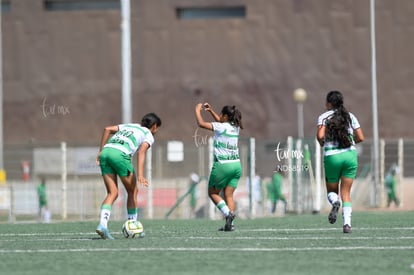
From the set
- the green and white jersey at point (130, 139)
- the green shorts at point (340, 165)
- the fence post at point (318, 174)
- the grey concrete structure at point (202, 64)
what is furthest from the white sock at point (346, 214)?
the grey concrete structure at point (202, 64)

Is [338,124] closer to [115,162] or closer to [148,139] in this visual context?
[148,139]

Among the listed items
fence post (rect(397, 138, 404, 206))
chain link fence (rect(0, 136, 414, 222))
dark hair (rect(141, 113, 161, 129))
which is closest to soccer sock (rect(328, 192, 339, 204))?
dark hair (rect(141, 113, 161, 129))

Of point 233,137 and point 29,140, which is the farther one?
point 29,140

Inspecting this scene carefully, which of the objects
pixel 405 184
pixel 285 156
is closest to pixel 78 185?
pixel 285 156

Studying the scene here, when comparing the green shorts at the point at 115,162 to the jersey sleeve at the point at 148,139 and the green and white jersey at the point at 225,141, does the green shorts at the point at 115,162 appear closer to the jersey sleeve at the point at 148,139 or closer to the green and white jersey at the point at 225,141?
the jersey sleeve at the point at 148,139

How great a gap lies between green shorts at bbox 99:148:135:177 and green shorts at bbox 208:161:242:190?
2.45 metres

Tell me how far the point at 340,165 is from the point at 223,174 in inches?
92.3

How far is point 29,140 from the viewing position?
184 ft

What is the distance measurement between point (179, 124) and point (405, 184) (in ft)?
48.0

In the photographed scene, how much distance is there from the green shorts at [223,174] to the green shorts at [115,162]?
2.45 m

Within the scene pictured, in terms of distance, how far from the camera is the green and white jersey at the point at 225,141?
17688 mm

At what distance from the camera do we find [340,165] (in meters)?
16.0

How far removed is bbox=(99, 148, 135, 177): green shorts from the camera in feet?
50.8

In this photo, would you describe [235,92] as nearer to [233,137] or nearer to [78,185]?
[78,185]
